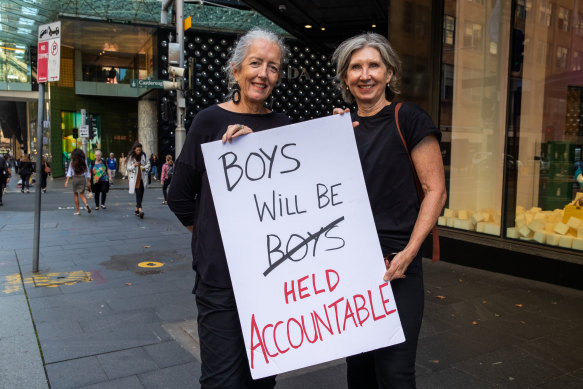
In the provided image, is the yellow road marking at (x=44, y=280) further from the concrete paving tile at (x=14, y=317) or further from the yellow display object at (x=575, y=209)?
the yellow display object at (x=575, y=209)

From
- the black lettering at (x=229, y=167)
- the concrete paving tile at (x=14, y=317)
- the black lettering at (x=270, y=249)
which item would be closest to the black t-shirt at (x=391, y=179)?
the black lettering at (x=270, y=249)

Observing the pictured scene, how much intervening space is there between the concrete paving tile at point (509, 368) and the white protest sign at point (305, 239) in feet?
5.68

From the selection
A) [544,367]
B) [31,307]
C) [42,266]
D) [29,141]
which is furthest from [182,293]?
[29,141]

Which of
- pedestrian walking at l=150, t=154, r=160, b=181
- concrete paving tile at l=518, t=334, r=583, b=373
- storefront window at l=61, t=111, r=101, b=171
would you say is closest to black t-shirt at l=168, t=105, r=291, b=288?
concrete paving tile at l=518, t=334, r=583, b=373

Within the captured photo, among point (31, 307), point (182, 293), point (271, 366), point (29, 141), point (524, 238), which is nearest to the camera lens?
point (271, 366)

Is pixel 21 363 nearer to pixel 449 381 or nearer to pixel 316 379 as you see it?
pixel 316 379

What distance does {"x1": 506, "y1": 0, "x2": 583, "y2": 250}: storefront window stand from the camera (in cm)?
646

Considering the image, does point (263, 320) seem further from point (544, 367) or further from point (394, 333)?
point (544, 367)

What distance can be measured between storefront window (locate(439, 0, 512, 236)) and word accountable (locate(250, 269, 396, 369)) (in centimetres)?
536

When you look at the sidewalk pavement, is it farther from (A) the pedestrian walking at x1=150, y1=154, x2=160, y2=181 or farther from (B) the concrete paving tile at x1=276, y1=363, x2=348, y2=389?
(A) the pedestrian walking at x1=150, y1=154, x2=160, y2=181

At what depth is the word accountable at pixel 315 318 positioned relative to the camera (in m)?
1.92

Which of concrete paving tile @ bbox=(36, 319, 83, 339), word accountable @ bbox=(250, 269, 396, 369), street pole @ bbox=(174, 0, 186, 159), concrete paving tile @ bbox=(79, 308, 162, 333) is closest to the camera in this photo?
word accountable @ bbox=(250, 269, 396, 369)

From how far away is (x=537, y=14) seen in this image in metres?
6.62

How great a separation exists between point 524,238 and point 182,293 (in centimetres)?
438
